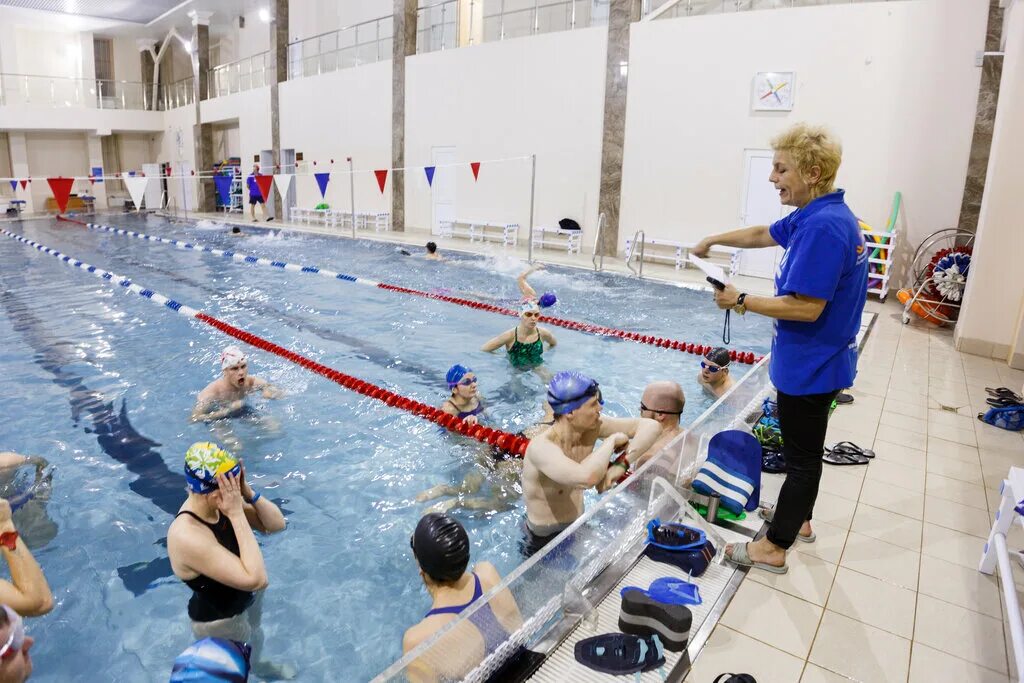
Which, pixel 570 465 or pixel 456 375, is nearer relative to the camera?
pixel 570 465

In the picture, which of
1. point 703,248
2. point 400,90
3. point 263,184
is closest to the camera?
point 703,248

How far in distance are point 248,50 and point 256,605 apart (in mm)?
24967

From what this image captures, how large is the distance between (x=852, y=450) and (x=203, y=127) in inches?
1029

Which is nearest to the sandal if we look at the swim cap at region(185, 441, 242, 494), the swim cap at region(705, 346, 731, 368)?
the swim cap at region(705, 346, 731, 368)

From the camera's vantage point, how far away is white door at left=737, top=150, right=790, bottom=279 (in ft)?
34.1

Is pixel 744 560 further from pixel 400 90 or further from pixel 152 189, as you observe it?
pixel 152 189

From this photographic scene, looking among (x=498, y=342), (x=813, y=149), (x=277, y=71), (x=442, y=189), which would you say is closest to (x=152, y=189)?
(x=277, y=71)

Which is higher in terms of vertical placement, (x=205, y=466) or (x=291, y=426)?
(x=205, y=466)

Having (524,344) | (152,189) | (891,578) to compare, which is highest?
(152,189)

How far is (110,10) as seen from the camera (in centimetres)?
2159

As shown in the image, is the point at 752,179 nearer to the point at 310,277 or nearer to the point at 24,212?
the point at 310,277

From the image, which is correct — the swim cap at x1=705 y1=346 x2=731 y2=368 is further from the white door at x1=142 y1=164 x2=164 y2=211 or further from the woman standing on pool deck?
the white door at x1=142 y1=164 x2=164 y2=211

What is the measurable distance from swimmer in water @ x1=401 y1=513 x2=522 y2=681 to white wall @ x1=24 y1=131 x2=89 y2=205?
28639 mm

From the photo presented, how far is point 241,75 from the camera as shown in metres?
23.2
